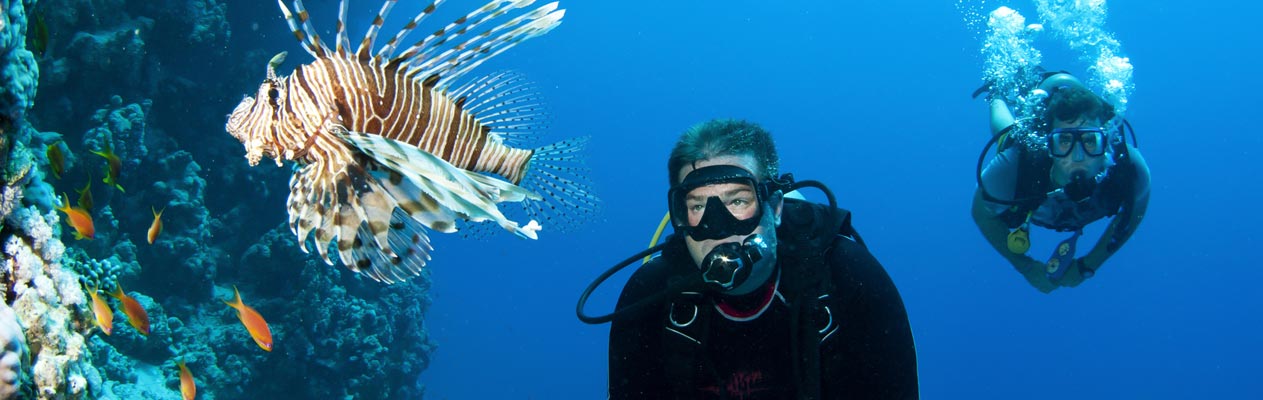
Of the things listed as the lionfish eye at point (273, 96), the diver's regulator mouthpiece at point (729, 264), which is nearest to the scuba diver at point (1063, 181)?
the diver's regulator mouthpiece at point (729, 264)

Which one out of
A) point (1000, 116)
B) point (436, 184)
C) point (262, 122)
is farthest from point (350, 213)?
point (1000, 116)

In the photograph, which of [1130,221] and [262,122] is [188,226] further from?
[1130,221]

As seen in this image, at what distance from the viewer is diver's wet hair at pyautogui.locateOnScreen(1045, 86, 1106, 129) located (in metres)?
5.69

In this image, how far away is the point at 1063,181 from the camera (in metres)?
5.81

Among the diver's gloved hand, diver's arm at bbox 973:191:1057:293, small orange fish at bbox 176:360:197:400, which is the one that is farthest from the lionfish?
the diver's gloved hand

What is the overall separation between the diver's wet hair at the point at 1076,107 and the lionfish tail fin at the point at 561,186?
16.9 ft

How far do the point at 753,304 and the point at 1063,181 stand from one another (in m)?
4.60

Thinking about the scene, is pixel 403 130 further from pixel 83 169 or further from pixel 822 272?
pixel 83 169

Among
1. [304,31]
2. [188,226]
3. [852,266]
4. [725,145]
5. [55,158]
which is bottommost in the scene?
[188,226]

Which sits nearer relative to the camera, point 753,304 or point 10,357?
point 10,357

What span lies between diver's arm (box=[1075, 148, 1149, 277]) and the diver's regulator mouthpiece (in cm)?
513

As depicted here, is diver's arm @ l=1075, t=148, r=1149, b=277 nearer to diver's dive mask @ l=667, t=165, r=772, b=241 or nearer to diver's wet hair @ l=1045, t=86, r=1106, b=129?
diver's wet hair @ l=1045, t=86, r=1106, b=129

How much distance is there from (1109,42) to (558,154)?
16.7 meters

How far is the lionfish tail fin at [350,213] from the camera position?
5.61 ft
